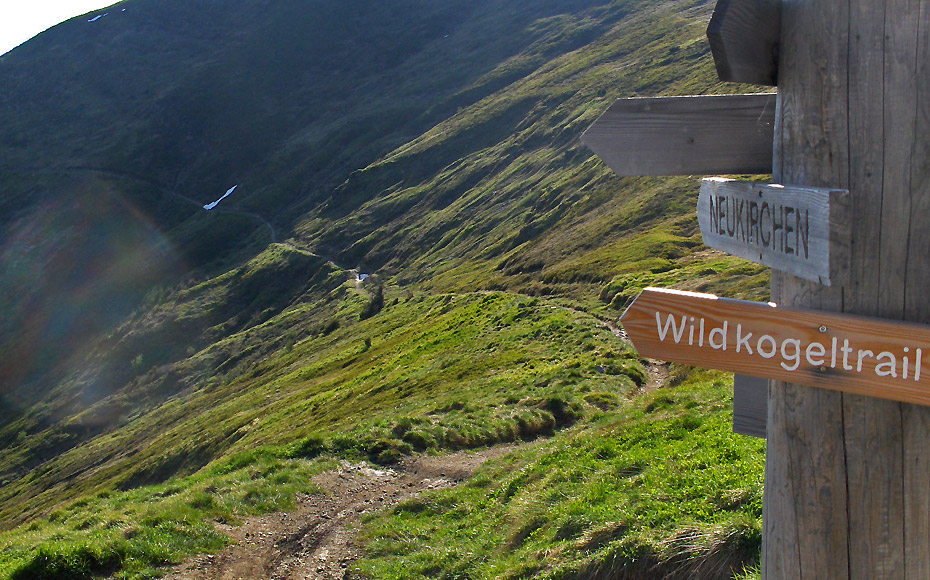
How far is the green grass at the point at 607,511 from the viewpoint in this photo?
5988 millimetres

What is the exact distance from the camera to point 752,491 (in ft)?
21.1

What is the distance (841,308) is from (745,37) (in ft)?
3.66

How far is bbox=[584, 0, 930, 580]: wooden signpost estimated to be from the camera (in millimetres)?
2719

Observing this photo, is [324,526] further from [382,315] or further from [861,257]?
[382,315]

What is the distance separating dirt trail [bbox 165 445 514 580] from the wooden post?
8453mm

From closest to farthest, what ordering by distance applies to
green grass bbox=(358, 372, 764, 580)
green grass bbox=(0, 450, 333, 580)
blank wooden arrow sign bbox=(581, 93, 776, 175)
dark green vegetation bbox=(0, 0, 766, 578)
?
1. blank wooden arrow sign bbox=(581, 93, 776, 175)
2. green grass bbox=(358, 372, 764, 580)
3. green grass bbox=(0, 450, 333, 580)
4. dark green vegetation bbox=(0, 0, 766, 578)

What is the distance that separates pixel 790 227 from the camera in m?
2.91

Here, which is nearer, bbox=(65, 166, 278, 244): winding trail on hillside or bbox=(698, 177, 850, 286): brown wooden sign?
bbox=(698, 177, 850, 286): brown wooden sign

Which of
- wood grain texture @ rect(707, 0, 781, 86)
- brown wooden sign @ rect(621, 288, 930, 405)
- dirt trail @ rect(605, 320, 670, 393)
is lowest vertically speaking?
dirt trail @ rect(605, 320, 670, 393)

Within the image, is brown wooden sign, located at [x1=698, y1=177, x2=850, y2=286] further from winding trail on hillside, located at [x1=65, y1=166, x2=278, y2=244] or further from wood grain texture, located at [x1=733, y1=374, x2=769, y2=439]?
winding trail on hillside, located at [x1=65, y1=166, x2=278, y2=244]

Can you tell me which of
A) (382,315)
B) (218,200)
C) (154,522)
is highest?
(154,522)

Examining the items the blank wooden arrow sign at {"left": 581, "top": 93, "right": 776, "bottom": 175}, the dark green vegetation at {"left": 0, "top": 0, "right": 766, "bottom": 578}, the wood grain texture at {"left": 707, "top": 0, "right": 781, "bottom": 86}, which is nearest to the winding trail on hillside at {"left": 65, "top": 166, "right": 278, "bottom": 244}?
the dark green vegetation at {"left": 0, "top": 0, "right": 766, "bottom": 578}

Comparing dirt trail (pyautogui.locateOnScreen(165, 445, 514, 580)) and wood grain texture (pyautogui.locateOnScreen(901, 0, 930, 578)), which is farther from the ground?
wood grain texture (pyautogui.locateOnScreen(901, 0, 930, 578))

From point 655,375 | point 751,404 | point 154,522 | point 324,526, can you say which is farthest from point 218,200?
point 751,404
